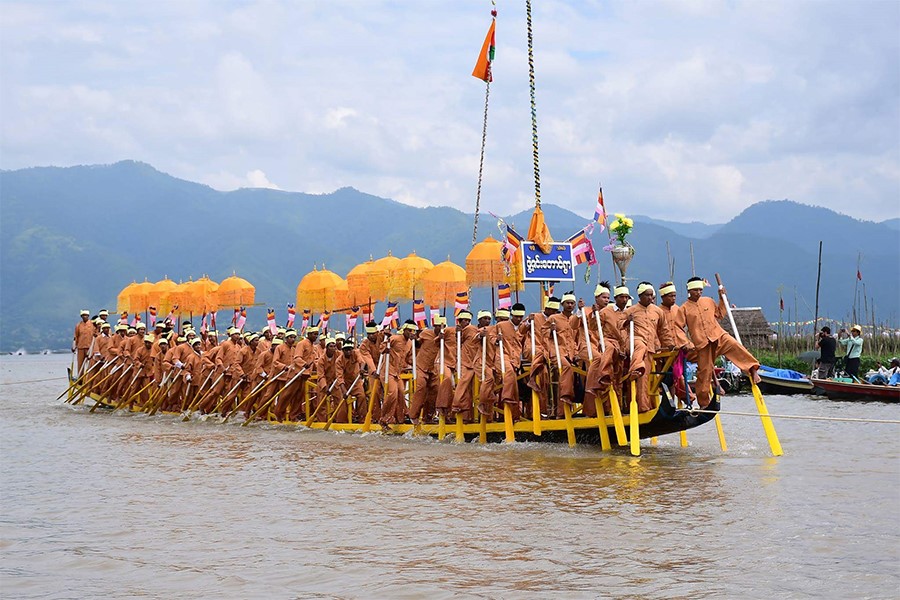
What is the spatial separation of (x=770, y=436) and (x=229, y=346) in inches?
485

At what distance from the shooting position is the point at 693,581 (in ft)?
21.2

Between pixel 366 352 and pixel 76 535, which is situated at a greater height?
pixel 366 352

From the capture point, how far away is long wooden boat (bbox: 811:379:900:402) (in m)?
20.6

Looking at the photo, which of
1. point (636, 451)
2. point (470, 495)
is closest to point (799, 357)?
point (636, 451)

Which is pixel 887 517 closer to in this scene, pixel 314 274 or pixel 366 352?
pixel 366 352

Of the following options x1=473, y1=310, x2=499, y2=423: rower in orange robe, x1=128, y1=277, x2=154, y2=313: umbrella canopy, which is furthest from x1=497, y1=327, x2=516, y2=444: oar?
x1=128, y1=277, x2=154, y2=313: umbrella canopy

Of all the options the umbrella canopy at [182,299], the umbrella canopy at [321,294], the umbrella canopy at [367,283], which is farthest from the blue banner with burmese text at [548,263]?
the umbrella canopy at [182,299]

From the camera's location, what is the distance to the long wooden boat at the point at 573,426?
11.9 m

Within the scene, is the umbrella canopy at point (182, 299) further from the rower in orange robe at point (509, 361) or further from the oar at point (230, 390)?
the rower in orange robe at point (509, 361)

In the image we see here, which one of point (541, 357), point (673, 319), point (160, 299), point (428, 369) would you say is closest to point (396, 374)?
point (428, 369)

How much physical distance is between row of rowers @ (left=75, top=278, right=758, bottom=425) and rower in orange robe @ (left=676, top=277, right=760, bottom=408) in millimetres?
13

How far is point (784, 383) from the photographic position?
2425 centimetres

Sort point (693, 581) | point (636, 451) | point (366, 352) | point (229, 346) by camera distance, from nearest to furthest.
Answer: point (693, 581) → point (636, 451) → point (366, 352) → point (229, 346)

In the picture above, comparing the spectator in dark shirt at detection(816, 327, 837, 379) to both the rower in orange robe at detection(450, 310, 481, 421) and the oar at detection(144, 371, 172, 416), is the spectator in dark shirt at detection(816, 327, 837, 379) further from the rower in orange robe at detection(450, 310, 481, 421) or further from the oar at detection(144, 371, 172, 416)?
the oar at detection(144, 371, 172, 416)
